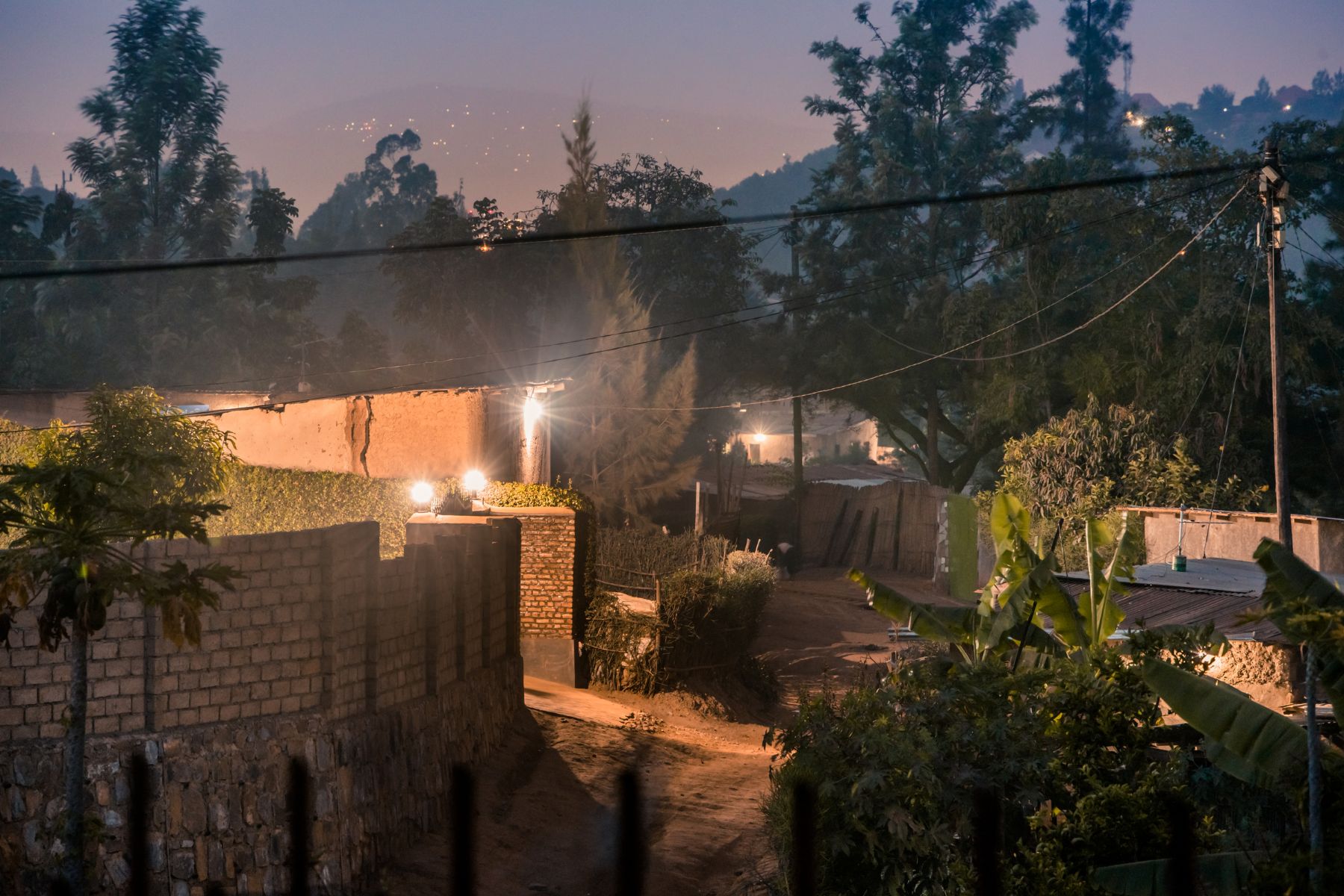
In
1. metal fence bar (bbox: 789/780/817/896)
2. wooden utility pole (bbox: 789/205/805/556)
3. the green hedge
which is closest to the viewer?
metal fence bar (bbox: 789/780/817/896)

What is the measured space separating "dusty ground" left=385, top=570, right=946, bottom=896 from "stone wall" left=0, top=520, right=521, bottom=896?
35.0 inches

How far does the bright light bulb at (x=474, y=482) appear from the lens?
19.1 metres

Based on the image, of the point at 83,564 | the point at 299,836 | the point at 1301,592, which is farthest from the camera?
the point at 83,564

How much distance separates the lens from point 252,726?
988 cm

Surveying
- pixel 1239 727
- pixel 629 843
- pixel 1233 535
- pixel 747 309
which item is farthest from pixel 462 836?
pixel 747 309

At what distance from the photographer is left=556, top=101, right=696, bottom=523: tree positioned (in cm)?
3425

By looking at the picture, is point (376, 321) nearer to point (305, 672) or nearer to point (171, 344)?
point (171, 344)

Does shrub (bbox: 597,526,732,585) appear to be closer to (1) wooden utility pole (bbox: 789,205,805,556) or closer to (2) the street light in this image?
(2) the street light

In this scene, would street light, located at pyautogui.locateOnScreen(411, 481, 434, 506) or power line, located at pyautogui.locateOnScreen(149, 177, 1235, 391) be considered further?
power line, located at pyautogui.locateOnScreen(149, 177, 1235, 391)

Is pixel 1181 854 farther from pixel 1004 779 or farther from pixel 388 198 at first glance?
pixel 388 198

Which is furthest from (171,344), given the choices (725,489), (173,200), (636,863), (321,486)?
(636,863)

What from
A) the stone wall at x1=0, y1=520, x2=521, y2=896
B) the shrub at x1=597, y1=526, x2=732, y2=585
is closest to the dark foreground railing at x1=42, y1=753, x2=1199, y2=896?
the stone wall at x1=0, y1=520, x2=521, y2=896

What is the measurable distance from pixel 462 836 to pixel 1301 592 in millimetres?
5280

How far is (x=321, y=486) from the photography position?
19875mm
